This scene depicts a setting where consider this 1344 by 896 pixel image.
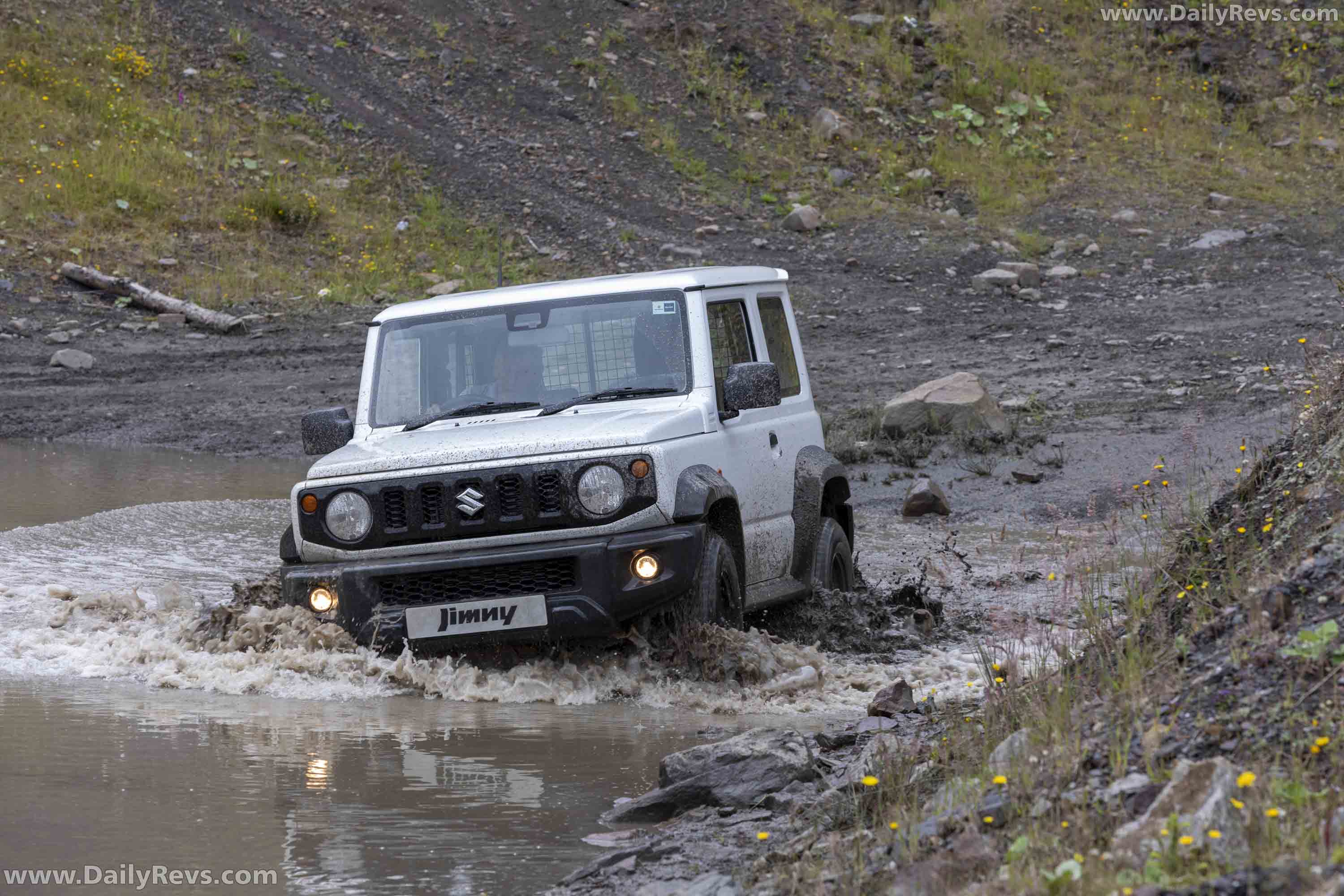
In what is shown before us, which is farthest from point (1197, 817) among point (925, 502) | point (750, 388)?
point (925, 502)

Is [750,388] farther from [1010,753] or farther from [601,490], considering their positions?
[1010,753]

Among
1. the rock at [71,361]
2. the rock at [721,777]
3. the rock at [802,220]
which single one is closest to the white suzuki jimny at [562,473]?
the rock at [721,777]

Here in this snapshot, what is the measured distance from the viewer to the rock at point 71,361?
55.2ft

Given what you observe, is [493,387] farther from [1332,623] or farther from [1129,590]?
[1332,623]

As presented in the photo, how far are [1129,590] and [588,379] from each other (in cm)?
263

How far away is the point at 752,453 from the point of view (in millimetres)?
6914

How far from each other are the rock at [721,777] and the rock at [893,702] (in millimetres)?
824

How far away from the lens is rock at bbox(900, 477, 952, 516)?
11633 mm

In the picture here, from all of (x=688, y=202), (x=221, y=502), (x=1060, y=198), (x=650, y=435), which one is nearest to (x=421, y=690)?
(x=650, y=435)

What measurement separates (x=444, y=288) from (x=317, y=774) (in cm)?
1375

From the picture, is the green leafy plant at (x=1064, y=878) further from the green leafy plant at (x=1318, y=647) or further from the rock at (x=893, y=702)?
the rock at (x=893, y=702)

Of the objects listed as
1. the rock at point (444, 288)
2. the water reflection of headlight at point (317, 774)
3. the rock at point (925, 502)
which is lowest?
the rock at point (925, 502)

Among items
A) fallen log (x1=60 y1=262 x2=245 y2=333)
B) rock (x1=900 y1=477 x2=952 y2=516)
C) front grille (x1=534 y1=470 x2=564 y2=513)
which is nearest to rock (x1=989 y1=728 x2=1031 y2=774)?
front grille (x1=534 y1=470 x2=564 y2=513)

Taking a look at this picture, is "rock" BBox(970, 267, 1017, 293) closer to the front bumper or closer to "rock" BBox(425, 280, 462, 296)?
"rock" BBox(425, 280, 462, 296)
